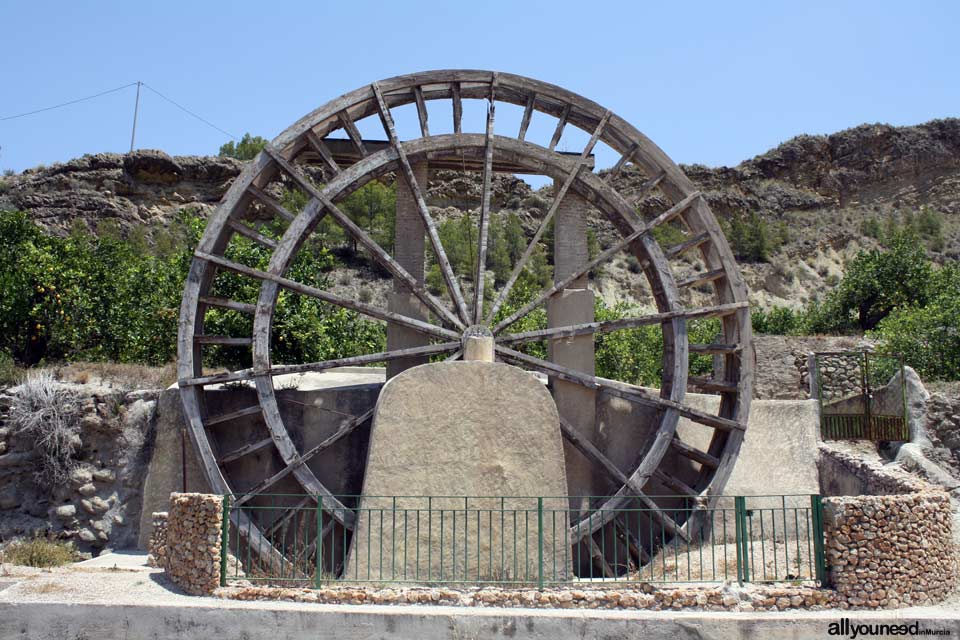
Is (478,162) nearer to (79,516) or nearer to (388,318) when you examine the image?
(388,318)

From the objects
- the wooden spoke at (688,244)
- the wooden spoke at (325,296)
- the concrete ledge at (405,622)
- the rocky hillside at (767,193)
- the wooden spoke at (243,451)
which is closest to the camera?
the concrete ledge at (405,622)

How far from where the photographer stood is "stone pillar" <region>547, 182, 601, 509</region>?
464 inches

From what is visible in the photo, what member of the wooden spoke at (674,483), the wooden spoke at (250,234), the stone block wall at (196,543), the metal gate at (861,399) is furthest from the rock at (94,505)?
the metal gate at (861,399)

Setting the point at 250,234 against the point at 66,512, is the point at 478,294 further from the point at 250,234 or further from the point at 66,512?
the point at 66,512

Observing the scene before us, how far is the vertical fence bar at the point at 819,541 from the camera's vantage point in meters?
8.21

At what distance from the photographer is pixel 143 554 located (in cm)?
1084

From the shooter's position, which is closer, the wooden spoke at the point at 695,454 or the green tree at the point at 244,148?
the wooden spoke at the point at 695,454

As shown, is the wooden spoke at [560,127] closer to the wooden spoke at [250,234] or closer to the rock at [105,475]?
the wooden spoke at [250,234]

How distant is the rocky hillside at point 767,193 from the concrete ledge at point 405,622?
97.6 ft

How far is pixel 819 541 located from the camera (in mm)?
8250

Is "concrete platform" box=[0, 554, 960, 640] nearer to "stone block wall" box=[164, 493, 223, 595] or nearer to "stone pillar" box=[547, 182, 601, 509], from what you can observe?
"stone block wall" box=[164, 493, 223, 595]

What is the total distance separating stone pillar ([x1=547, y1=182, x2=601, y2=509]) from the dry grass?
17.5ft

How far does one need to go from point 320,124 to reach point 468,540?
562cm

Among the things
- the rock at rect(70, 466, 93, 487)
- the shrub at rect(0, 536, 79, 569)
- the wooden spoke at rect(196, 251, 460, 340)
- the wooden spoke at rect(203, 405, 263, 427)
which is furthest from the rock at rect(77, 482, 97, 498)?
the wooden spoke at rect(196, 251, 460, 340)
